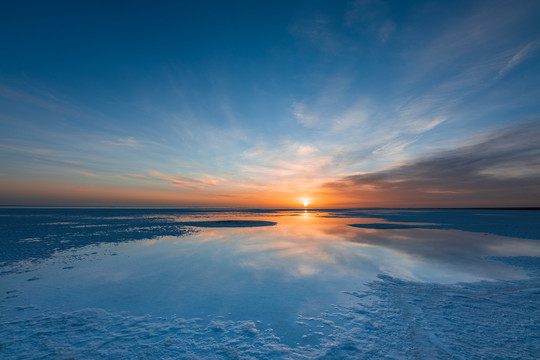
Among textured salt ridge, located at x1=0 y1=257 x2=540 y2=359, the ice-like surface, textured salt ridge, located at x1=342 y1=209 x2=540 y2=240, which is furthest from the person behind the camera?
textured salt ridge, located at x1=342 y1=209 x2=540 y2=240

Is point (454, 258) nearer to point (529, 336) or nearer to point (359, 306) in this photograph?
point (529, 336)

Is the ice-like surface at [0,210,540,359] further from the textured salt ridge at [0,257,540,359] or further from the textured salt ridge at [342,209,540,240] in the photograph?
the textured salt ridge at [342,209,540,240]

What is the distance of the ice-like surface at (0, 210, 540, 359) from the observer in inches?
183

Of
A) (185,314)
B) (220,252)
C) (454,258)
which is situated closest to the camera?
(185,314)

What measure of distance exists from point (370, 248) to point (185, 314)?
12.6m

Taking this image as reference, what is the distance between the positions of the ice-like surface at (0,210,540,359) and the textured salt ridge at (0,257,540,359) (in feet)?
0.09

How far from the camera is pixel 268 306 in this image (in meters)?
6.56

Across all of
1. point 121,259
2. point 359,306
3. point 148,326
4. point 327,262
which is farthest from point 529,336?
point 121,259

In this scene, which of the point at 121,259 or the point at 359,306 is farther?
the point at 121,259

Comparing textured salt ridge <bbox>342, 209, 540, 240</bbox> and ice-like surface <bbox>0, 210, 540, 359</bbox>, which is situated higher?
textured salt ridge <bbox>342, 209, 540, 240</bbox>

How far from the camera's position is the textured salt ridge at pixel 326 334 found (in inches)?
176

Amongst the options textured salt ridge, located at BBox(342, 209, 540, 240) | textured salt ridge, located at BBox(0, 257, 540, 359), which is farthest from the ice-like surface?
textured salt ridge, located at BBox(342, 209, 540, 240)

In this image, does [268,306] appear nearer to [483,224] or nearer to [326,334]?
[326,334]

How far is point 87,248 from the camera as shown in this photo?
13836 mm
